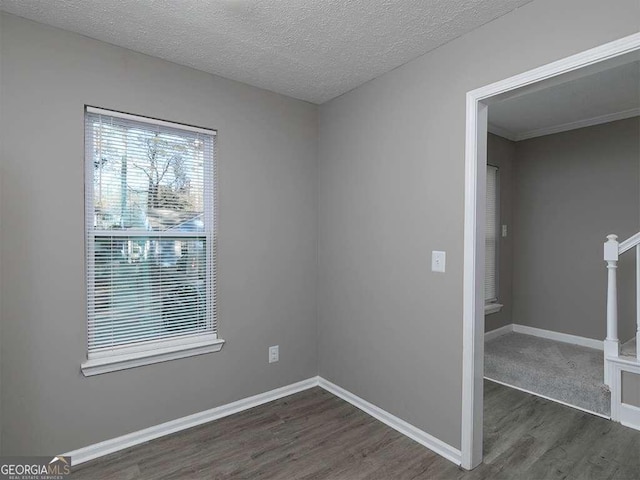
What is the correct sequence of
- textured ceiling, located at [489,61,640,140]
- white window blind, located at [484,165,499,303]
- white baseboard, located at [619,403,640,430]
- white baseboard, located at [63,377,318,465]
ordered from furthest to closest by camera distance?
white window blind, located at [484,165,499,303]
textured ceiling, located at [489,61,640,140]
white baseboard, located at [619,403,640,430]
white baseboard, located at [63,377,318,465]

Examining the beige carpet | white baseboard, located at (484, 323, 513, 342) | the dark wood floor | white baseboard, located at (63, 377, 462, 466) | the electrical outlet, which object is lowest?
the dark wood floor

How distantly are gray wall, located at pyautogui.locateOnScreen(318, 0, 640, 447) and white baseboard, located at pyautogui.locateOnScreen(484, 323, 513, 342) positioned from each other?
2131mm

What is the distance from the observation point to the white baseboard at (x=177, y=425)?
6.94 feet

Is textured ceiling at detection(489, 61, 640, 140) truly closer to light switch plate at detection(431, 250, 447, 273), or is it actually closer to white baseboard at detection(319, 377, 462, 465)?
light switch plate at detection(431, 250, 447, 273)

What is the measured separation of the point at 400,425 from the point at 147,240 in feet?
7.02

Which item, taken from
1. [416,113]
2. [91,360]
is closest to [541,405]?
[416,113]

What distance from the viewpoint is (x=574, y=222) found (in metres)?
4.02

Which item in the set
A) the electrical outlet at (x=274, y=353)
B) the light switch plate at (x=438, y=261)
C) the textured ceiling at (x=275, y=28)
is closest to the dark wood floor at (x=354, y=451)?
the electrical outlet at (x=274, y=353)

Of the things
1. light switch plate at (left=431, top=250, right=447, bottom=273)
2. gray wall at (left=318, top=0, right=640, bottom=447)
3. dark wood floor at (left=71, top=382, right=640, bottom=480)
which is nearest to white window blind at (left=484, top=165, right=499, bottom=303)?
dark wood floor at (left=71, top=382, right=640, bottom=480)

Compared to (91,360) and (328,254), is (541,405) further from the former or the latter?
(91,360)

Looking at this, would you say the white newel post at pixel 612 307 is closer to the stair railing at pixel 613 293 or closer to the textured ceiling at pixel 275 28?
the stair railing at pixel 613 293

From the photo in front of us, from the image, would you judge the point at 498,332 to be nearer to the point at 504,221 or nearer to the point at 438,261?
the point at 504,221

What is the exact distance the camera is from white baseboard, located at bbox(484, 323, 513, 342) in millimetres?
4152

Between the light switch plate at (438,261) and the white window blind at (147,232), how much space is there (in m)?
1.56
